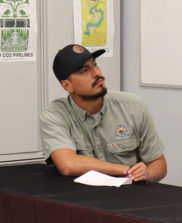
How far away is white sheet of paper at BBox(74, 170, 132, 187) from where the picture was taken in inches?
67.1

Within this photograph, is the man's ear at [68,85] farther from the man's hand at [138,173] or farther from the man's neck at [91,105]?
the man's hand at [138,173]

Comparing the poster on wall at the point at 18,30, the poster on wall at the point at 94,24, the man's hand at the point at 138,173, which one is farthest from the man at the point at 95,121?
the poster on wall at the point at 94,24

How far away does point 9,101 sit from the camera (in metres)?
2.85

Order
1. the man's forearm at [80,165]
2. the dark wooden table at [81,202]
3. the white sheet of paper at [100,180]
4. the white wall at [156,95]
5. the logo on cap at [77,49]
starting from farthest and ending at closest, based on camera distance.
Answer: the white wall at [156,95] < the logo on cap at [77,49] < the man's forearm at [80,165] < the white sheet of paper at [100,180] < the dark wooden table at [81,202]

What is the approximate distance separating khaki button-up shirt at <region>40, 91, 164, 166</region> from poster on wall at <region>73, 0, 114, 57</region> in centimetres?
104

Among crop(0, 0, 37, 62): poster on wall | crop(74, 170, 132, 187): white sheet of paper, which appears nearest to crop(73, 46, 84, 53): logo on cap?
crop(74, 170, 132, 187): white sheet of paper

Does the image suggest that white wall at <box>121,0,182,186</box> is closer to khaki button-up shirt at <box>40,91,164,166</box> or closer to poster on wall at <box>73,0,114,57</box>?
poster on wall at <box>73,0,114,57</box>

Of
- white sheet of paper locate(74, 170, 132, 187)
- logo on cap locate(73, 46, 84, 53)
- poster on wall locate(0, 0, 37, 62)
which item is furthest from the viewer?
poster on wall locate(0, 0, 37, 62)

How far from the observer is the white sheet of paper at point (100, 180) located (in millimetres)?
Result: 1705

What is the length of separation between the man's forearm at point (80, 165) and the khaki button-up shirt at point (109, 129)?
0.13m

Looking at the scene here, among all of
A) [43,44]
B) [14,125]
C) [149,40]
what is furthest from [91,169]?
[149,40]

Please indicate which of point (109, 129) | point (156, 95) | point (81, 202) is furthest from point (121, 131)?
point (156, 95)

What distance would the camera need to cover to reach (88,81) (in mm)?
2113

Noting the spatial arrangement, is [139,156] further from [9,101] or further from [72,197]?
[9,101]
